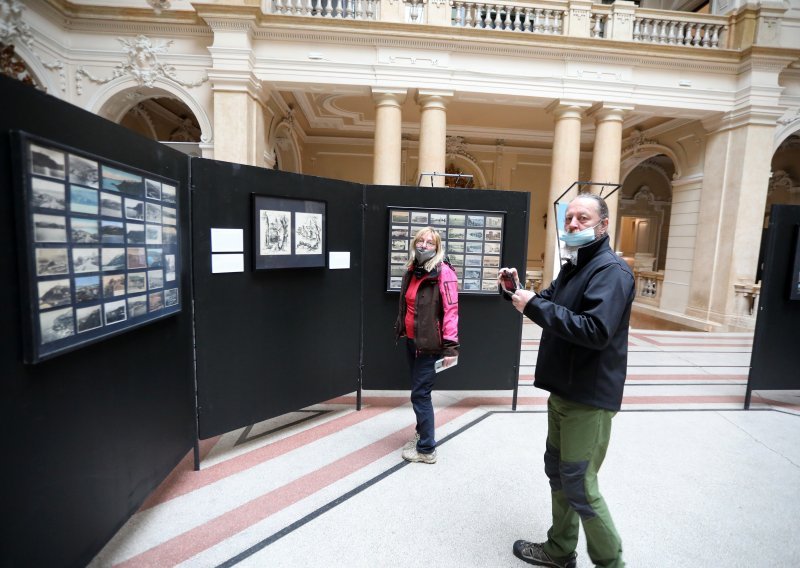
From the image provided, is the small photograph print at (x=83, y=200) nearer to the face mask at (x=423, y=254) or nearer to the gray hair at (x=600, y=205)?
the face mask at (x=423, y=254)

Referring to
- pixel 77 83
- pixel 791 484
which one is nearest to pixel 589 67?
pixel 791 484

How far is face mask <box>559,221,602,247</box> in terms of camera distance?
1.99m

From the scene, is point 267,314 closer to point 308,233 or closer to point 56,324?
point 308,233

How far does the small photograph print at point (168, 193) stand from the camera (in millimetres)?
2594

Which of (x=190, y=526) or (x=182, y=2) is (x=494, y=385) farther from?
(x=182, y=2)

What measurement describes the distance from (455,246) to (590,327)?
2.74 m

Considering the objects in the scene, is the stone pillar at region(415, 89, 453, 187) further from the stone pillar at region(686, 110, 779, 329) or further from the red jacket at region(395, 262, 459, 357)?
the stone pillar at region(686, 110, 779, 329)

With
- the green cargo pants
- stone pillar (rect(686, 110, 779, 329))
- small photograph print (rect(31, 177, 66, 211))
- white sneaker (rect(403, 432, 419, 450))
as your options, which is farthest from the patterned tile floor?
stone pillar (rect(686, 110, 779, 329))

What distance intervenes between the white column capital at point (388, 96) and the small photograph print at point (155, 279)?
8.62 metres

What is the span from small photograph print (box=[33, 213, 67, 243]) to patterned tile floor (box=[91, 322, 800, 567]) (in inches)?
75.1

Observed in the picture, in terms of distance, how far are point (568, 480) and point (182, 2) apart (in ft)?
39.7

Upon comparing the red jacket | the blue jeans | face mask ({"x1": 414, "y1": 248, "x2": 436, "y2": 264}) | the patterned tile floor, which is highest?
face mask ({"x1": 414, "y1": 248, "x2": 436, "y2": 264})

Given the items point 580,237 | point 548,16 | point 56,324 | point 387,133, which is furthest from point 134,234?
point 548,16

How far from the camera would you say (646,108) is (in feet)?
34.5
